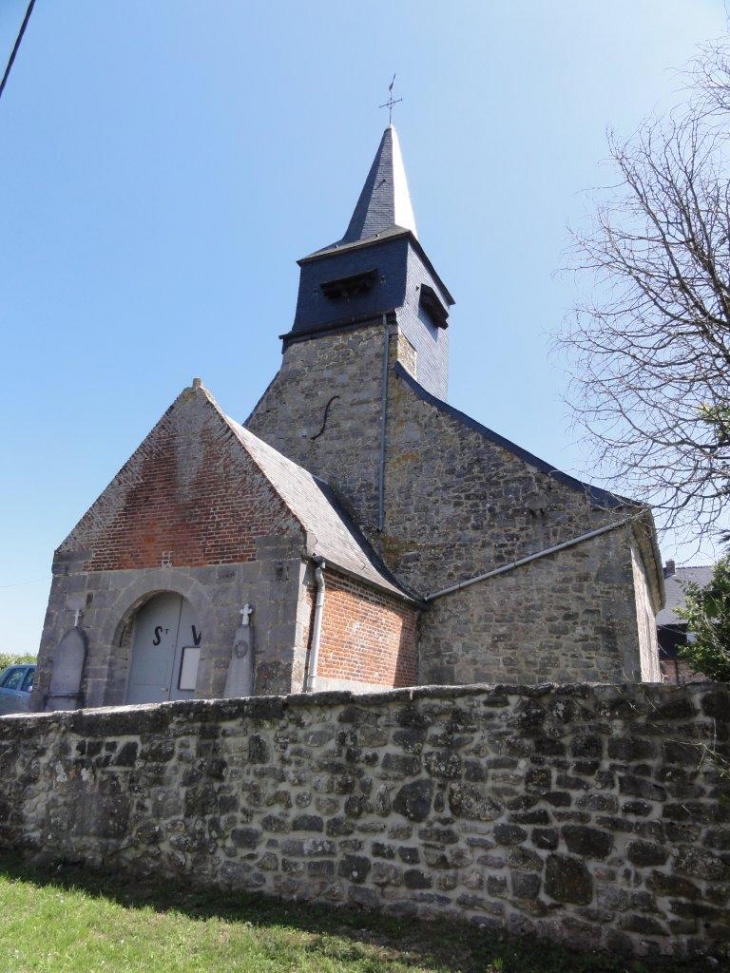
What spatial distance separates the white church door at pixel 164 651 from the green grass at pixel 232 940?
4694 mm

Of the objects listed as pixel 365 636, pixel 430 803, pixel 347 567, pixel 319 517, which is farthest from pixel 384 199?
pixel 430 803

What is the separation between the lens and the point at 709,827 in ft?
12.7

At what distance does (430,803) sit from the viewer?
4605 mm

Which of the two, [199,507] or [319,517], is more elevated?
[319,517]

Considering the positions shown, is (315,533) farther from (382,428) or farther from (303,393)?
(303,393)

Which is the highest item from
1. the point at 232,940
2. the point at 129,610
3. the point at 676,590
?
the point at 676,590

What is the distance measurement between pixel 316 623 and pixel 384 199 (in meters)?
14.0

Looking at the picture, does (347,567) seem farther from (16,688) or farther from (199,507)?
(16,688)

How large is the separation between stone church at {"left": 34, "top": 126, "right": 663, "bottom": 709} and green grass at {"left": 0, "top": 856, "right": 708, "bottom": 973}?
12.3 ft

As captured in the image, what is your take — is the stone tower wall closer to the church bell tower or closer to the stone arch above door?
the church bell tower

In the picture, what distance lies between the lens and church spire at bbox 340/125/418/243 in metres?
18.0

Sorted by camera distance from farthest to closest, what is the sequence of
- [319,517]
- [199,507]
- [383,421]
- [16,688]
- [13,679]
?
1. [383,421]
2. [13,679]
3. [16,688]
4. [319,517]
5. [199,507]

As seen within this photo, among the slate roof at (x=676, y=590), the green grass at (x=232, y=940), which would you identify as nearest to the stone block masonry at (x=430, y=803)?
the green grass at (x=232, y=940)

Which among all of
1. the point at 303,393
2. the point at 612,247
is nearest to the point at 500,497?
the point at 303,393
